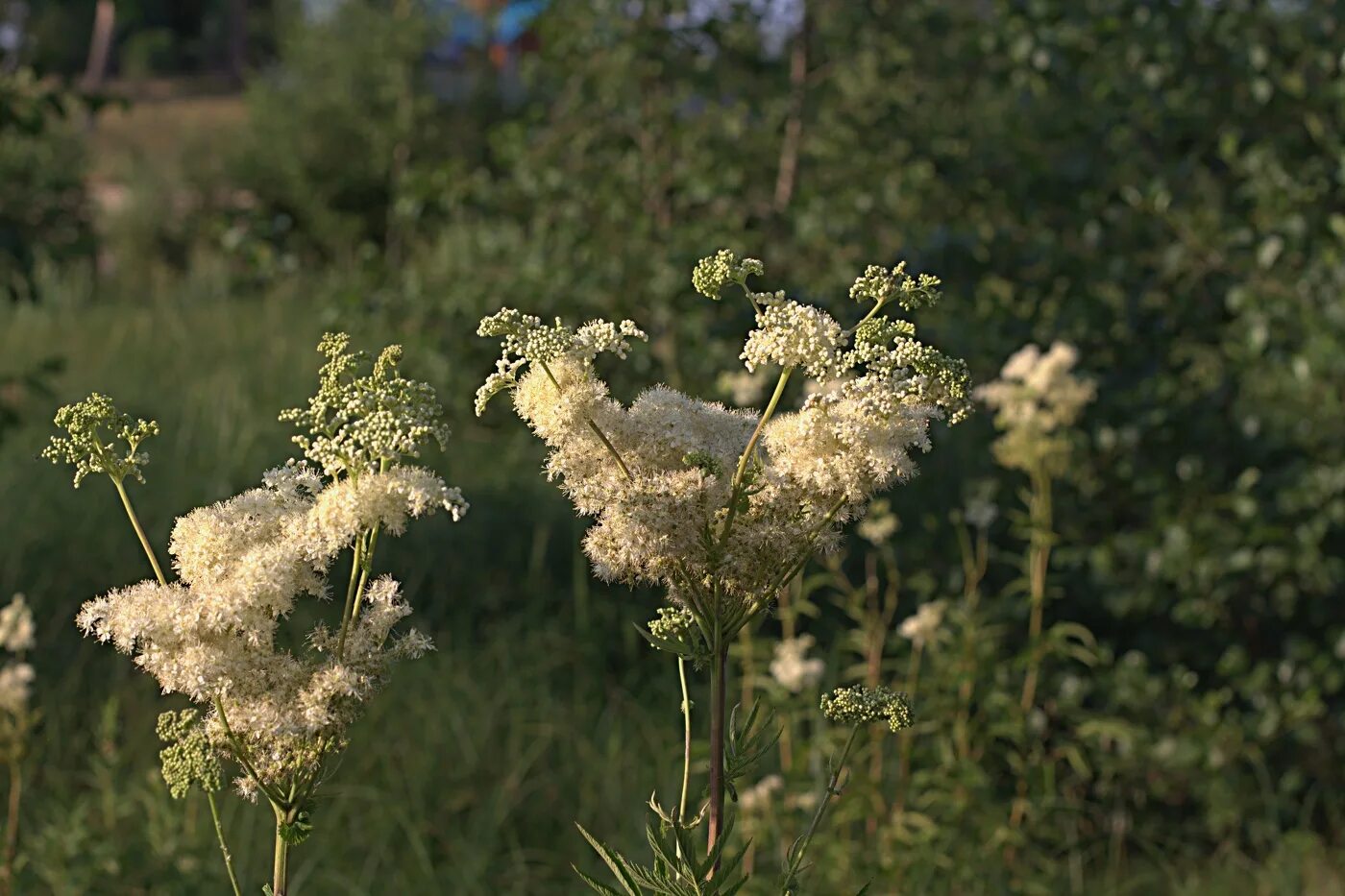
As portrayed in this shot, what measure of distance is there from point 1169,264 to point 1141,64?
24.3 inches

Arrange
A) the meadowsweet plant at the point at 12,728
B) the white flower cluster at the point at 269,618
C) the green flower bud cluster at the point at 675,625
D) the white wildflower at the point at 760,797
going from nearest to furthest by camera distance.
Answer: the white flower cluster at the point at 269,618 → the green flower bud cluster at the point at 675,625 → the meadowsweet plant at the point at 12,728 → the white wildflower at the point at 760,797

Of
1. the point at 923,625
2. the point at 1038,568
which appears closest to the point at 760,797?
the point at 923,625

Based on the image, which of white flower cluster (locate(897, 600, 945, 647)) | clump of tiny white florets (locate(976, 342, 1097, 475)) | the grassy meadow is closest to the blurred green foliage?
the grassy meadow

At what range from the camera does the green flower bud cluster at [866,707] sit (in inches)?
66.1

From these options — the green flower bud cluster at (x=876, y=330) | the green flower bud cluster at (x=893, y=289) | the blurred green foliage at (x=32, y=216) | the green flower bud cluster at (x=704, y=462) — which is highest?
the blurred green foliage at (x=32, y=216)

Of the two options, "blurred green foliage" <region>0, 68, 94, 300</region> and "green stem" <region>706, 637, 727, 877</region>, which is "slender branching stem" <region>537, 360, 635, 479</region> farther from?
"blurred green foliage" <region>0, 68, 94, 300</region>

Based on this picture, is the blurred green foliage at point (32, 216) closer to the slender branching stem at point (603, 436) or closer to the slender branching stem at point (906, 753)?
the slender branching stem at point (906, 753)

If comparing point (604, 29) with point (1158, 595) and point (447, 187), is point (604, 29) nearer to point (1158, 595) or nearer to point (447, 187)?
point (447, 187)

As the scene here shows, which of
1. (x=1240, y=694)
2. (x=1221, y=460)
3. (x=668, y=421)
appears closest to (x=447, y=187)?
(x=1221, y=460)

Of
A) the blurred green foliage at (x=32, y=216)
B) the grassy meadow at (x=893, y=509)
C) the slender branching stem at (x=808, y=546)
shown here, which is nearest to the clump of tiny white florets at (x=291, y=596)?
the slender branching stem at (x=808, y=546)

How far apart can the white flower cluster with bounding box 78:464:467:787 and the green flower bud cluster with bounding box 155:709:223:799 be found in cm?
14

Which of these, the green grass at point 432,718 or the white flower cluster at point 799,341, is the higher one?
the white flower cluster at point 799,341

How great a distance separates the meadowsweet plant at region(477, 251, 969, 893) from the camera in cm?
139

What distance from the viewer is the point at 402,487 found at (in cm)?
133
